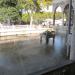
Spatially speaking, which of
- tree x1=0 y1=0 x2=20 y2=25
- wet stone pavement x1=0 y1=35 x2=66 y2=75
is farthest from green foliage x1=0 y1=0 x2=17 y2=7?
wet stone pavement x1=0 y1=35 x2=66 y2=75

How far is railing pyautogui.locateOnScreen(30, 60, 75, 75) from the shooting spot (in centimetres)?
559

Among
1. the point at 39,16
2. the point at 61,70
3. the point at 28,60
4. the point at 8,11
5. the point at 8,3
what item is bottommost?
the point at 28,60

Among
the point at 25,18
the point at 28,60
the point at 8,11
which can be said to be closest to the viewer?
the point at 28,60

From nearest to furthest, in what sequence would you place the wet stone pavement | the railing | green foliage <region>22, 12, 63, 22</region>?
the railing < the wet stone pavement < green foliage <region>22, 12, 63, 22</region>

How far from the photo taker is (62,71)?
6121 millimetres

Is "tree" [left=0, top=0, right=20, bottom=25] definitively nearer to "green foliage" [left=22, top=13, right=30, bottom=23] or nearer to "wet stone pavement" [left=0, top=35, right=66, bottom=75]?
"green foliage" [left=22, top=13, right=30, bottom=23]

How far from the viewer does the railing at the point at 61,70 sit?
5.59 metres

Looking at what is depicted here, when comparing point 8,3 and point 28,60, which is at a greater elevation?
point 8,3

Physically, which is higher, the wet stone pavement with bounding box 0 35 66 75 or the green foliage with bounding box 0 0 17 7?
the green foliage with bounding box 0 0 17 7

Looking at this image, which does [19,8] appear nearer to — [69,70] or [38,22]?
[38,22]

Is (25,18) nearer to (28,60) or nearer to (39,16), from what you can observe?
(39,16)

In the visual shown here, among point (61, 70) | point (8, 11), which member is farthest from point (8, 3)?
point (61, 70)

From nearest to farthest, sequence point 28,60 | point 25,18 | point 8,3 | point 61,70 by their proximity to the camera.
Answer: point 61,70, point 28,60, point 8,3, point 25,18

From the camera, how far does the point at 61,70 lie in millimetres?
6090
